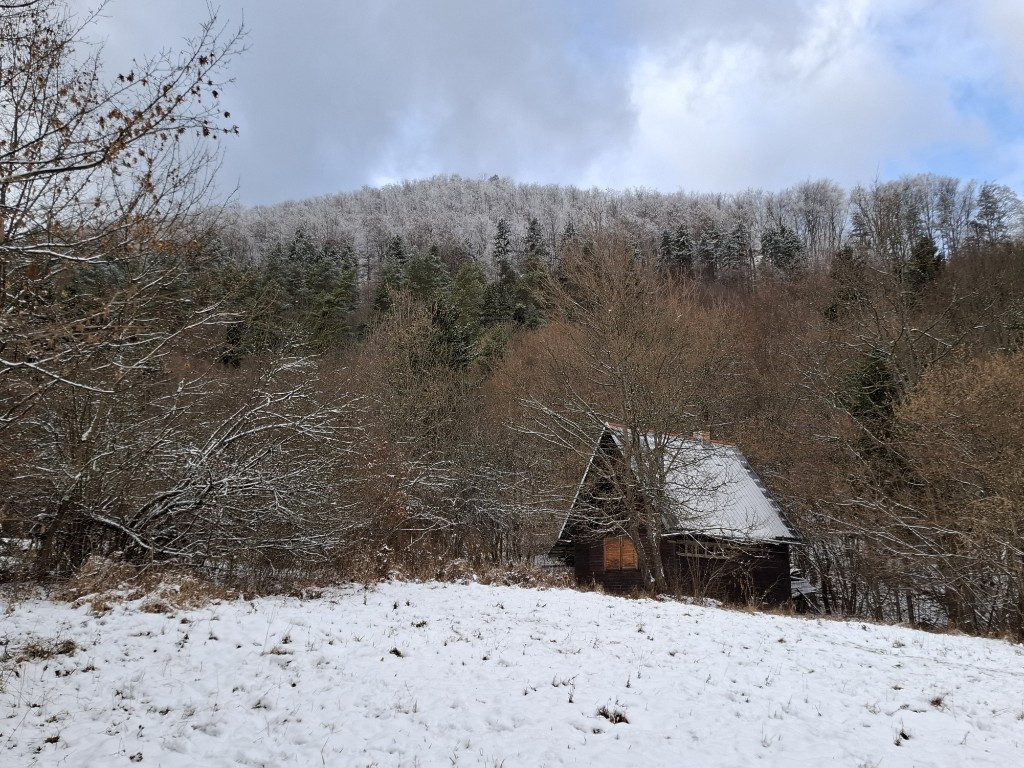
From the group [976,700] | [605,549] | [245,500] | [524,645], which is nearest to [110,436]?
[245,500]

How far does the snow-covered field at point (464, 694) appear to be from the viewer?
4883mm

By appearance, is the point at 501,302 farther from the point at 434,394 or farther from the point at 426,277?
the point at 434,394

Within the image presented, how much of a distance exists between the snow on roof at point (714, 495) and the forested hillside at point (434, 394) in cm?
81

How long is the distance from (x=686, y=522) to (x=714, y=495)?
3.92 ft

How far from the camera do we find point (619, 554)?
65.1 feet

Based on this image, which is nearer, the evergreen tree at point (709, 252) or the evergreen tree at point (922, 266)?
the evergreen tree at point (922, 266)

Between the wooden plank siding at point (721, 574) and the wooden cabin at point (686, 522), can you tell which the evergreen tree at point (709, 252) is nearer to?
the wooden cabin at point (686, 522)

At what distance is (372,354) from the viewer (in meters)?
25.9

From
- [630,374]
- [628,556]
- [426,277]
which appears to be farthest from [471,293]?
[630,374]

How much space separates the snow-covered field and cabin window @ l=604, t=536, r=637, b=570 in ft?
34.3

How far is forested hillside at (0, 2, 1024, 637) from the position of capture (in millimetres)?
5289

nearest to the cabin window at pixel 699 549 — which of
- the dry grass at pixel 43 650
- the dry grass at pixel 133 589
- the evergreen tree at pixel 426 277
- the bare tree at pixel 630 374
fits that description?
the bare tree at pixel 630 374

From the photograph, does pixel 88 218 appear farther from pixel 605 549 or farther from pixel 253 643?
pixel 605 549

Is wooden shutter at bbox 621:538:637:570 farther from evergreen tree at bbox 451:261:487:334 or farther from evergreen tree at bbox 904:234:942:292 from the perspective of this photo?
evergreen tree at bbox 451:261:487:334
